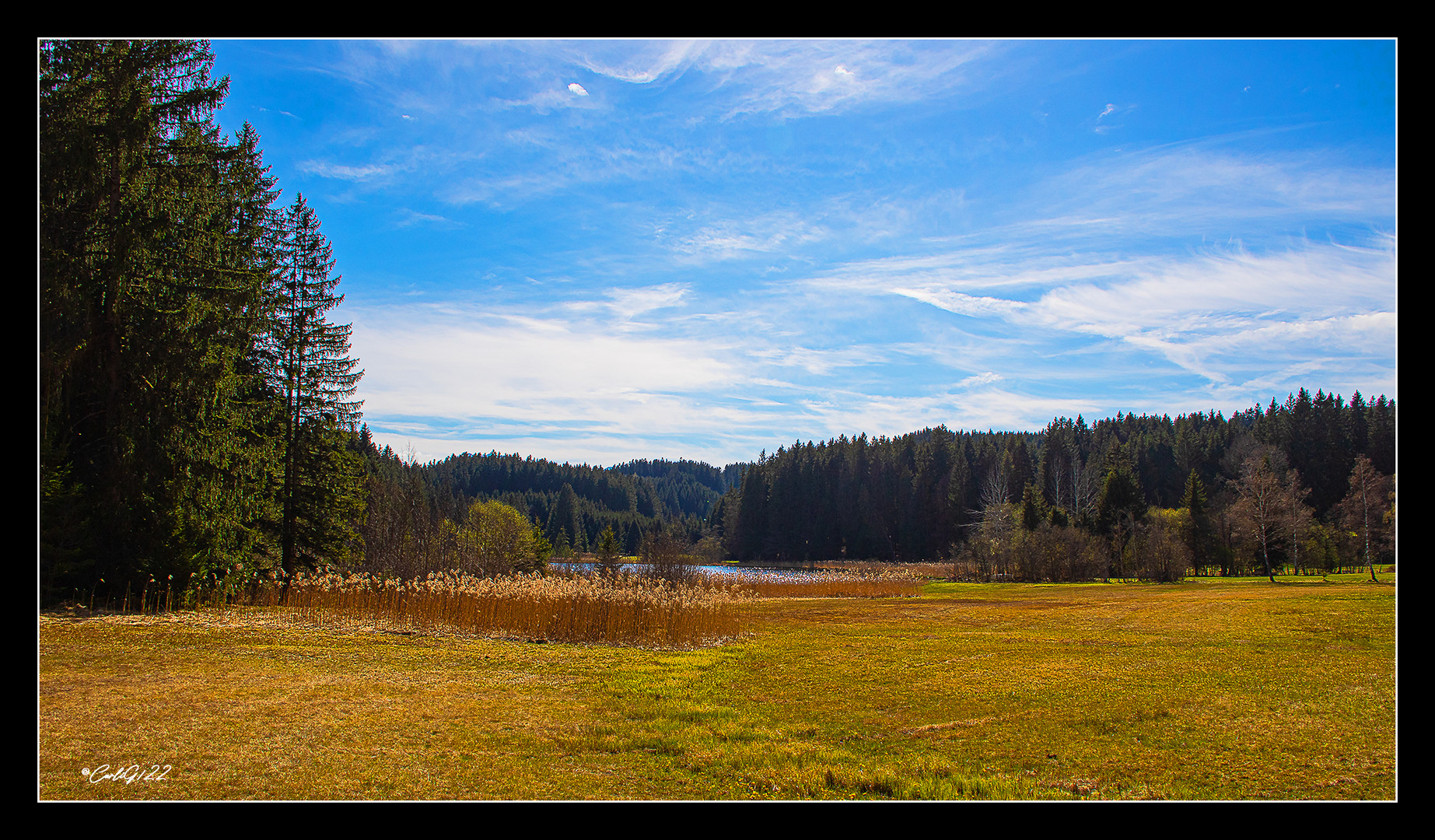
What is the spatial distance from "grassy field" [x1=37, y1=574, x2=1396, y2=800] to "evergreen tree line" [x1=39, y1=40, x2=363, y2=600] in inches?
102

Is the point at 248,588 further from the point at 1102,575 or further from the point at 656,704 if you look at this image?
the point at 1102,575

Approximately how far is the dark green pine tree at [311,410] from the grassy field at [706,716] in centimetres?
835

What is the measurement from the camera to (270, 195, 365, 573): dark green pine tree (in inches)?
824

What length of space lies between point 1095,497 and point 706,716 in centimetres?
5466

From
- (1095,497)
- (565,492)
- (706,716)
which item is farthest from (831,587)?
(565,492)

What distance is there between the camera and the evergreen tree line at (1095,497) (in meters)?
36.1

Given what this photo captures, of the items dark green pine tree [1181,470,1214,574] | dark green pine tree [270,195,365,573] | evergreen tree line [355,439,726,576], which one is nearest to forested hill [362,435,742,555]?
evergreen tree line [355,439,726,576]

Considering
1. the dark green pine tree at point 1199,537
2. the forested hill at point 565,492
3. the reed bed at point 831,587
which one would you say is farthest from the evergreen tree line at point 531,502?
the dark green pine tree at point 1199,537

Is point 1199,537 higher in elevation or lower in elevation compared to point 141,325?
lower

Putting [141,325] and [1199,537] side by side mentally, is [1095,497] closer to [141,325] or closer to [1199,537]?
[1199,537]

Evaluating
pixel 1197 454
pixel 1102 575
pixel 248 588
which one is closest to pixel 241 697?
pixel 248 588

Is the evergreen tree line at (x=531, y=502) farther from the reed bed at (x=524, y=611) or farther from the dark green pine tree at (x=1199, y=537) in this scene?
the dark green pine tree at (x=1199, y=537)

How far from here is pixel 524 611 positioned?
13797 mm

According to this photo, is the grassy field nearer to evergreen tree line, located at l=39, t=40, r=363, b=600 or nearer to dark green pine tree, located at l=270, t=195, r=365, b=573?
evergreen tree line, located at l=39, t=40, r=363, b=600
